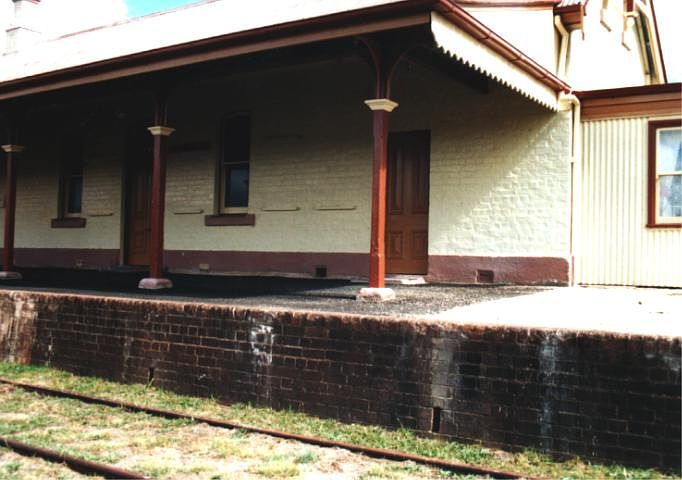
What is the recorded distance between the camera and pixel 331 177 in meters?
11.5

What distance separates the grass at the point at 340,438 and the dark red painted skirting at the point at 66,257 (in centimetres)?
698

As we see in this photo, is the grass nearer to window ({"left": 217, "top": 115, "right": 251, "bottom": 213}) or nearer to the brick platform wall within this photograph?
the brick platform wall

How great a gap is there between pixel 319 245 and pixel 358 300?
3.86 metres

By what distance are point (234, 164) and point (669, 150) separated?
23.5 ft

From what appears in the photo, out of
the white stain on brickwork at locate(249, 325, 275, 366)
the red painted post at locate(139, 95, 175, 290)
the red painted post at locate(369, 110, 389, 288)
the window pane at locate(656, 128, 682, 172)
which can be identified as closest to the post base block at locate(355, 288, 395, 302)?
the red painted post at locate(369, 110, 389, 288)

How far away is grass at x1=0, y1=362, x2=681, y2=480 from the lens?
461 centimetres

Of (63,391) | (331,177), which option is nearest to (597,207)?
(331,177)

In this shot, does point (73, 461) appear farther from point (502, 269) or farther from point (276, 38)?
point (502, 269)

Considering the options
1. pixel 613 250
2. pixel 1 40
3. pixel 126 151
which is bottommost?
pixel 613 250

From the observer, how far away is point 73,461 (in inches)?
188

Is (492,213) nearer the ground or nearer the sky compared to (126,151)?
nearer the ground

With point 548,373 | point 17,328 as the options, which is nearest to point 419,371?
point 548,373

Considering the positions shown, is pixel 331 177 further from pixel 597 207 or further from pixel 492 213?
pixel 597 207

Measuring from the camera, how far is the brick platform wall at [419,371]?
461cm
